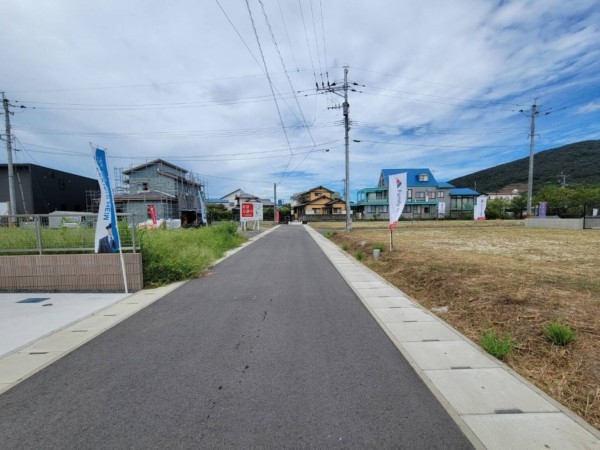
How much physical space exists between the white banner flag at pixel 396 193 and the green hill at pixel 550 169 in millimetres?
96272

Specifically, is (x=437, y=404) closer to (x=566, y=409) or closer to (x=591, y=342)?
(x=566, y=409)

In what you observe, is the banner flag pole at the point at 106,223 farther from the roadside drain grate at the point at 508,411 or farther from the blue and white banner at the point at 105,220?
the roadside drain grate at the point at 508,411

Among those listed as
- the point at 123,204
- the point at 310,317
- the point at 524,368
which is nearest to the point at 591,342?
the point at 524,368

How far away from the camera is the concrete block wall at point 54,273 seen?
6.86m

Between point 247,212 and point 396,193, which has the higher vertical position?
point 396,193

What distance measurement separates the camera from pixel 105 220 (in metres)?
6.85

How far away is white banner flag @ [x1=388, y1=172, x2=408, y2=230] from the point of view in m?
11.5

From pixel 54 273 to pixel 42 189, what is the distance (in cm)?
3754

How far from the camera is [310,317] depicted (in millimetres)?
5039

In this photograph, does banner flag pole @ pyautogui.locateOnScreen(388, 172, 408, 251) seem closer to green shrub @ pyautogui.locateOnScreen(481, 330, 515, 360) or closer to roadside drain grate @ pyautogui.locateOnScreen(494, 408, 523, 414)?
green shrub @ pyautogui.locateOnScreen(481, 330, 515, 360)

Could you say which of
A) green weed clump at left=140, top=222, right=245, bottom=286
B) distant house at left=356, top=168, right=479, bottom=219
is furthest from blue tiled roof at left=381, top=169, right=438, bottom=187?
green weed clump at left=140, top=222, right=245, bottom=286

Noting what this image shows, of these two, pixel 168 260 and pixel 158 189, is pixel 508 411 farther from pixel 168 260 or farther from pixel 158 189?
pixel 158 189

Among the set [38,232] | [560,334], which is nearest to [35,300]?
[38,232]

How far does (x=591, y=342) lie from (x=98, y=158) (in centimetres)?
875
